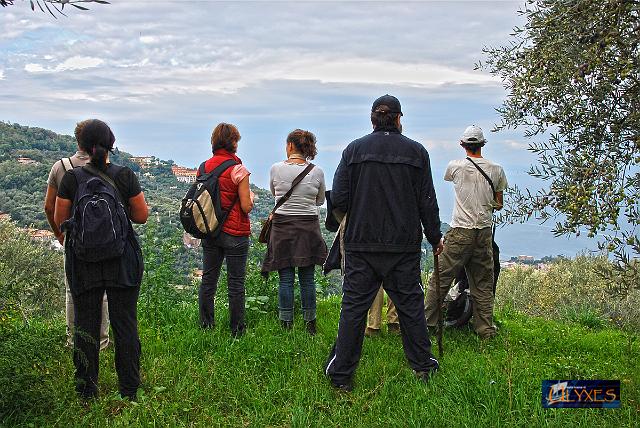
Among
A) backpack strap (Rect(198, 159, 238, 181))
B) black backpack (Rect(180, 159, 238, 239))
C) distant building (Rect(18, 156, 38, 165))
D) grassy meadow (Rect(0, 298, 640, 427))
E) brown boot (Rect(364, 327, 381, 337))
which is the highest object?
backpack strap (Rect(198, 159, 238, 181))

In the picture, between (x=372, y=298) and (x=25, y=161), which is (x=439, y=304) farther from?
(x=25, y=161)

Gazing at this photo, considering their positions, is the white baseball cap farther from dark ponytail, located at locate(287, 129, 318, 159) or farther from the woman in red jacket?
the woman in red jacket

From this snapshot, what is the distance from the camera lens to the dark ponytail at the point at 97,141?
17.1ft

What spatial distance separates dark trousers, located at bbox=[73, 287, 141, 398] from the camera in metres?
5.31

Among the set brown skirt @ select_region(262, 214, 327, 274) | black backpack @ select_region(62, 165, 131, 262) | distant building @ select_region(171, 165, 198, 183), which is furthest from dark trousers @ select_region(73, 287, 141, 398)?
brown skirt @ select_region(262, 214, 327, 274)

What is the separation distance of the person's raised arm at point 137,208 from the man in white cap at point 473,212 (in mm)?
3278

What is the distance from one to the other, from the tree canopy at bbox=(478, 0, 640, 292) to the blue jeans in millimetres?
3484

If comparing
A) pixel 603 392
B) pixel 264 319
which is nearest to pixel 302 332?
pixel 264 319

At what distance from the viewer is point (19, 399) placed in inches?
190

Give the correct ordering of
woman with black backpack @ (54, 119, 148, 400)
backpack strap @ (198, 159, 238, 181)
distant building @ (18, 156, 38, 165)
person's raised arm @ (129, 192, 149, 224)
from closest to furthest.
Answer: woman with black backpack @ (54, 119, 148, 400) < person's raised arm @ (129, 192, 149, 224) < backpack strap @ (198, 159, 238, 181) < distant building @ (18, 156, 38, 165)

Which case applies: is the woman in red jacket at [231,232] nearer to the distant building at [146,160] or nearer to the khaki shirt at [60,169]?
the khaki shirt at [60,169]

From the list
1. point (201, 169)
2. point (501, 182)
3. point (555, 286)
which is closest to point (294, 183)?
point (201, 169)

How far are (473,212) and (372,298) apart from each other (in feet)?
6.44
